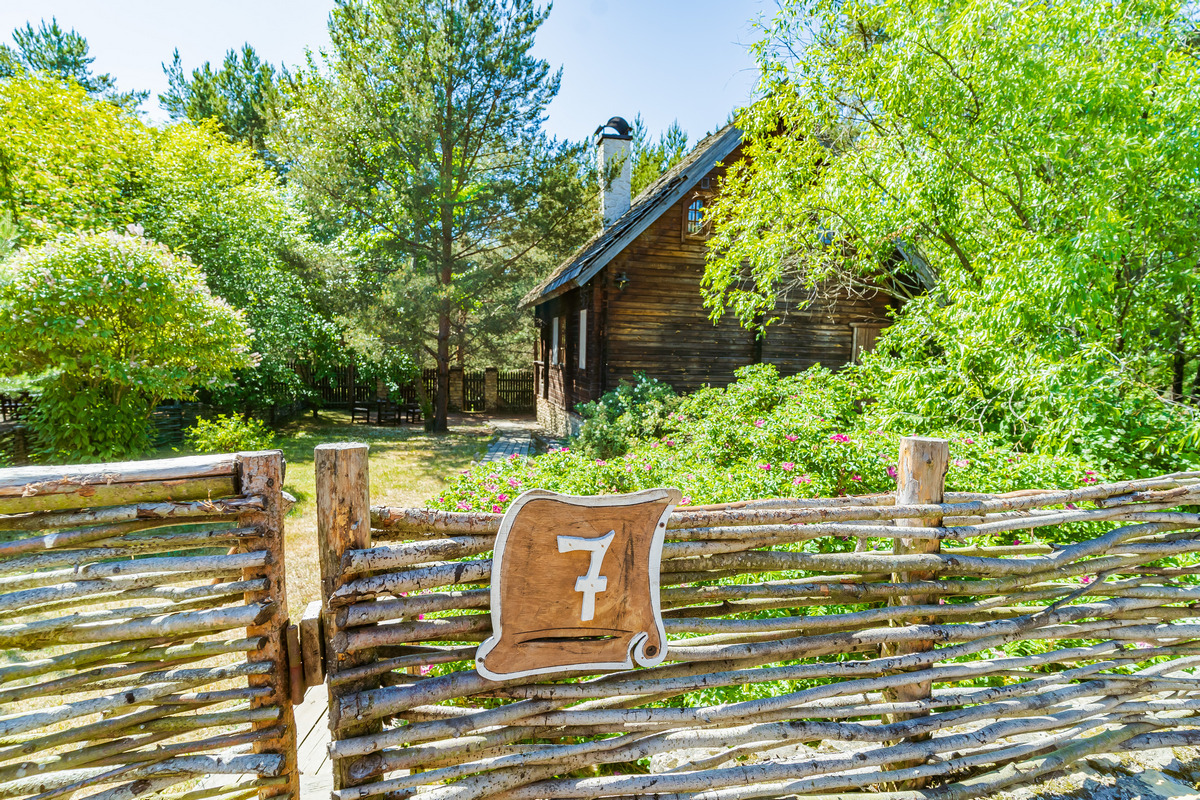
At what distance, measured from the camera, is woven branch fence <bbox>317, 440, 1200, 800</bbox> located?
1.92 metres

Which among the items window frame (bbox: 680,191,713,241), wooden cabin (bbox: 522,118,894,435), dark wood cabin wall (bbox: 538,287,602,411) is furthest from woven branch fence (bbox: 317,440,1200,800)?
window frame (bbox: 680,191,713,241)

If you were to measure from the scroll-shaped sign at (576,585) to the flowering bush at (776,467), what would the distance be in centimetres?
198

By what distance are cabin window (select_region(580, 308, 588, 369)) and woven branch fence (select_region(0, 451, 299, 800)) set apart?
33.3 feet

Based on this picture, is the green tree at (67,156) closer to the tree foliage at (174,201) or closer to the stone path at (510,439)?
the tree foliage at (174,201)

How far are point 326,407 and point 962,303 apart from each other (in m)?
20.3

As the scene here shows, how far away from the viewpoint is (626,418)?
27.3ft

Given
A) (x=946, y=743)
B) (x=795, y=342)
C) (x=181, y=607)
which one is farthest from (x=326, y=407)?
(x=946, y=743)

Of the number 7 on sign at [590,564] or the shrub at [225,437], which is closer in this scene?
the number 7 on sign at [590,564]

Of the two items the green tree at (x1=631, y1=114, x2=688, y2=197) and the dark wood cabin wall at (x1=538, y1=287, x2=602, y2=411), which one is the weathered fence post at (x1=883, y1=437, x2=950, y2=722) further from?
the green tree at (x1=631, y1=114, x2=688, y2=197)

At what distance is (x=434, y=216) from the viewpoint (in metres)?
14.8

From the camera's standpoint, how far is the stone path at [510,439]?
11.6 meters

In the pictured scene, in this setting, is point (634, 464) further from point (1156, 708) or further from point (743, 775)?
point (1156, 708)

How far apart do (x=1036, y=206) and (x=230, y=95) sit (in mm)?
33466

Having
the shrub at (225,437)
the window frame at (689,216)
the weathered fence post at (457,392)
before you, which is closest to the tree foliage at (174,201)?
the shrub at (225,437)
